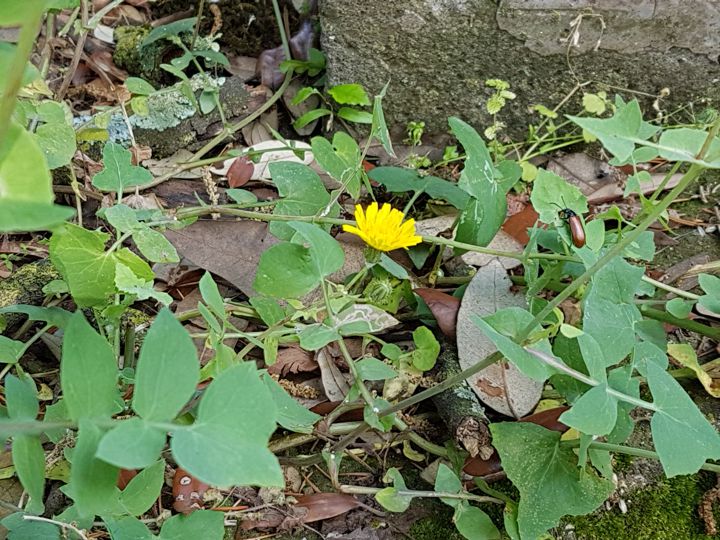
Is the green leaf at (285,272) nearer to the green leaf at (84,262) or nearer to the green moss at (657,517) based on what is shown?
the green leaf at (84,262)

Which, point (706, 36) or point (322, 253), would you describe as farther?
point (706, 36)

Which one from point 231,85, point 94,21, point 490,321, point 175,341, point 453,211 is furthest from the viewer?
point 231,85

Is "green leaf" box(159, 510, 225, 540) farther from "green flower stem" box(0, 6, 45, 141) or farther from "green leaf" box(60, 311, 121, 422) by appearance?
"green flower stem" box(0, 6, 45, 141)

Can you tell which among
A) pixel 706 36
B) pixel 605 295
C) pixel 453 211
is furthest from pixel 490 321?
pixel 706 36

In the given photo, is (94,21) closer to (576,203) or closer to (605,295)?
(576,203)

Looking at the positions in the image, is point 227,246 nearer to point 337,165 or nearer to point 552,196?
point 337,165

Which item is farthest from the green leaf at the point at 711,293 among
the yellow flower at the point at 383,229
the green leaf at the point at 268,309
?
the green leaf at the point at 268,309

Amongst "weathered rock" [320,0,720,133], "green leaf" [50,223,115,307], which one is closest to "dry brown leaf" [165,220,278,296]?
"green leaf" [50,223,115,307]
